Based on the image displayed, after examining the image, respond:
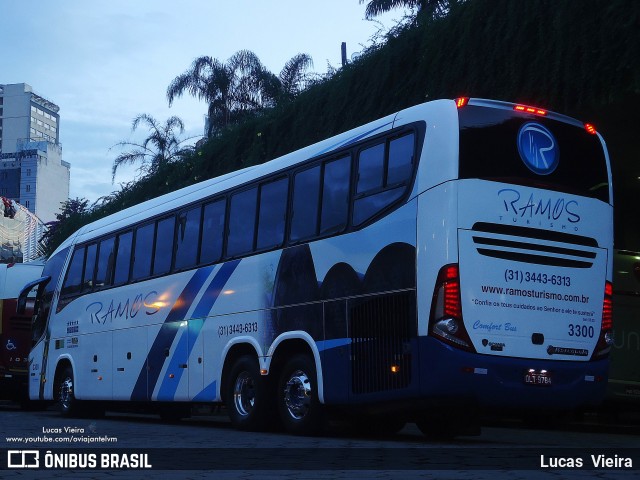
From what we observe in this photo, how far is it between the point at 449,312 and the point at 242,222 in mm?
4556

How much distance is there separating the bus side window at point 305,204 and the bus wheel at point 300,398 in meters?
1.51

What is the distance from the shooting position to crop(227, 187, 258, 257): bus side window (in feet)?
44.9

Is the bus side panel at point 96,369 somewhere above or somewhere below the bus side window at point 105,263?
below

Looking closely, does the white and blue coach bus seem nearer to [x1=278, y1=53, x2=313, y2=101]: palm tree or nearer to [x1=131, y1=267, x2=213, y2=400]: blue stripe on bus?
[x1=131, y1=267, x2=213, y2=400]: blue stripe on bus

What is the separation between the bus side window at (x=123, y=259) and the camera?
17.3m

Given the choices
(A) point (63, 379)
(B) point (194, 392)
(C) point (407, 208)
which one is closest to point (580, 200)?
(C) point (407, 208)

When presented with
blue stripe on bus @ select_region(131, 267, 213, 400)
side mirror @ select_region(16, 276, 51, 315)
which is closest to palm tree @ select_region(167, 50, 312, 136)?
side mirror @ select_region(16, 276, 51, 315)

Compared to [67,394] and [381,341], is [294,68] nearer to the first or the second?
[67,394]

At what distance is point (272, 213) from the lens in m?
13.3

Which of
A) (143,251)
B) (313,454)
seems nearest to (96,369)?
(143,251)

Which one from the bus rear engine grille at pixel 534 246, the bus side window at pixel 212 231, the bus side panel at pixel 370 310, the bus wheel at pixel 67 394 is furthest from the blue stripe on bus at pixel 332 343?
the bus wheel at pixel 67 394

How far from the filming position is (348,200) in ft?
38.4

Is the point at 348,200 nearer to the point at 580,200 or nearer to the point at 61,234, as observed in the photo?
the point at 580,200

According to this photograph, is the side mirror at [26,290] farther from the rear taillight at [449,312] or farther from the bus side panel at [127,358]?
the rear taillight at [449,312]
